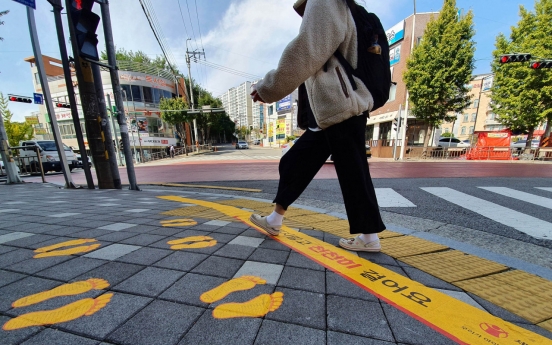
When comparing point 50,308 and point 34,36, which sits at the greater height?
point 34,36

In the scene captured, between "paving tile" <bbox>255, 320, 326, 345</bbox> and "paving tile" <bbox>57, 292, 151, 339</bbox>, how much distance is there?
572 mm

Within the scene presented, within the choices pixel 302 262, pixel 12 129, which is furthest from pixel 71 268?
pixel 12 129

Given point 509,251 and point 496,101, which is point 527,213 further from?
point 496,101

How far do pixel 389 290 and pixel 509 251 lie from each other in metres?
1.53

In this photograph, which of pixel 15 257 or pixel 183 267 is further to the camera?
pixel 15 257

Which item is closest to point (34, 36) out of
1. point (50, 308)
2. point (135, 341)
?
point (50, 308)

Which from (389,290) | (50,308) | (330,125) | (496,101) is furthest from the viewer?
(496,101)

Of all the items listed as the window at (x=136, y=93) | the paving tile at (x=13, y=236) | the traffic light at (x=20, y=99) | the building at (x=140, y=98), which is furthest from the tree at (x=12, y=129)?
the paving tile at (x=13, y=236)

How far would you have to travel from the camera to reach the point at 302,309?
103 cm

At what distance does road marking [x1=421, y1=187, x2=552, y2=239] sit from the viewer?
2330mm

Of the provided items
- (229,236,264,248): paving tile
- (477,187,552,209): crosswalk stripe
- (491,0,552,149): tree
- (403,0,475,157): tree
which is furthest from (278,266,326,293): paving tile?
(491,0,552,149): tree

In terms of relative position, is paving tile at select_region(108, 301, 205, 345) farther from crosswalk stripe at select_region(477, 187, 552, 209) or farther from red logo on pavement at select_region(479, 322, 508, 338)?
crosswalk stripe at select_region(477, 187, 552, 209)

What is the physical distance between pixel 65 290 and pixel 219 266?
2.44 feet

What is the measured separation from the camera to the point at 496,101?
1644 cm
